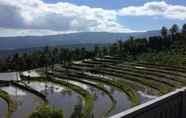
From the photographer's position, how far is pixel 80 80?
43031 millimetres

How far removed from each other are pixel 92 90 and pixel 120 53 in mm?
33172

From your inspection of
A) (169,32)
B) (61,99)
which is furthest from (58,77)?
(169,32)

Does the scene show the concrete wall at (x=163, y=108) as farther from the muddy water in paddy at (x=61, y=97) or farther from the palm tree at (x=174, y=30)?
the palm tree at (x=174, y=30)

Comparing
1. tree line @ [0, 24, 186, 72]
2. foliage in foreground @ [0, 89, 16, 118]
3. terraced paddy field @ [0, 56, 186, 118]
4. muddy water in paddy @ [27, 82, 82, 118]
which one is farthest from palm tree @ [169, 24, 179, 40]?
foliage in foreground @ [0, 89, 16, 118]

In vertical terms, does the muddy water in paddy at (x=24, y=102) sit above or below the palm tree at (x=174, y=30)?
below

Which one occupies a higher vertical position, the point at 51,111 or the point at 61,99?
the point at 51,111

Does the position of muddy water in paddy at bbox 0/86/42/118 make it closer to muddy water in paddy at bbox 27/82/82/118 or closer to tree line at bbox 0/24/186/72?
muddy water in paddy at bbox 27/82/82/118

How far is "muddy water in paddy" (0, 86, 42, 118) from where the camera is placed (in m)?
26.0

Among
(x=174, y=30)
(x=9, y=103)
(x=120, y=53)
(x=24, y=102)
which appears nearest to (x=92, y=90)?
(x=24, y=102)

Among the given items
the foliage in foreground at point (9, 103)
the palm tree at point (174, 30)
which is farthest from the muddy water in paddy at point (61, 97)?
the palm tree at point (174, 30)

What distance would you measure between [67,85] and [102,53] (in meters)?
34.1

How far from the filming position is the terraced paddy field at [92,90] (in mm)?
27000

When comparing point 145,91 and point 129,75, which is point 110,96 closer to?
point 145,91

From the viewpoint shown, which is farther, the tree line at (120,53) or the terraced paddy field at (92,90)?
the tree line at (120,53)
